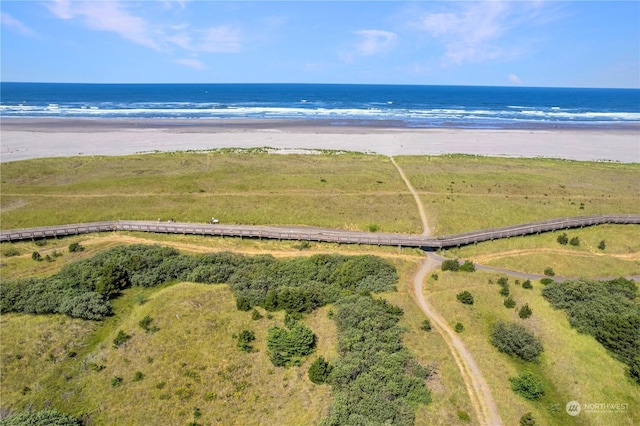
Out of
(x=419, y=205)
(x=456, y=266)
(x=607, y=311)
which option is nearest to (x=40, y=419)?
(x=456, y=266)

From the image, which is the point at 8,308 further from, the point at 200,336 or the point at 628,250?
the point at 628,250

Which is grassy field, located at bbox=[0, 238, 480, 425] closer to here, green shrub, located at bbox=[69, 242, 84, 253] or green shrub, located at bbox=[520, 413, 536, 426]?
green shrub, located at bbox=[520, 413, 536, 426]

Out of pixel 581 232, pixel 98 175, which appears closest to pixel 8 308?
pixel 98 175

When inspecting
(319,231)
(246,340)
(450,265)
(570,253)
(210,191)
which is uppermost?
(210,191)

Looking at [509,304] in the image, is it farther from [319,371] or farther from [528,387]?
[319,371]

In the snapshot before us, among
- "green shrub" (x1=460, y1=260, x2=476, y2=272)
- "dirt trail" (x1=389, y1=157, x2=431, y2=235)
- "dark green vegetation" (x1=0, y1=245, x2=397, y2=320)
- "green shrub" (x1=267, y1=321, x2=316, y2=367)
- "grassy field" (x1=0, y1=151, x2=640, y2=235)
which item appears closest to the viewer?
"green shrub" (x1=267, y1=321, x2=316, y2=367)

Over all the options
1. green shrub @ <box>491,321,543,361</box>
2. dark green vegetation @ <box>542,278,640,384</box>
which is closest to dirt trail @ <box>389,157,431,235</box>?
dark green vegetation @ <box>542,278,640,384</box>
